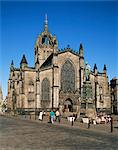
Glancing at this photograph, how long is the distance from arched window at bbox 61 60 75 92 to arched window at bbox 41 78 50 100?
11.3 ft

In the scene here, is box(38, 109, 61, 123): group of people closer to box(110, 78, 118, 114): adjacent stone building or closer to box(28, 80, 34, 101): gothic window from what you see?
box(28, 80, 34, 101): gothic window

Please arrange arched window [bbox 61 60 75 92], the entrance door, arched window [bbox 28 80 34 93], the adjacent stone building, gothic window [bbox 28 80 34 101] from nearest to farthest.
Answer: gothic window [bbox 28 80 34 101] → arched window [bbox 28 80 34 93] → arched window [bbox 61 60 75 92] → the entrance door → the adjacent stone building

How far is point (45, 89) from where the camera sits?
56.8 meters

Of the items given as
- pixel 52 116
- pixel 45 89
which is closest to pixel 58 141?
pixel 52 116

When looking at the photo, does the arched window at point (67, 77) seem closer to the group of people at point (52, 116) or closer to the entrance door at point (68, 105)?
the entrance door at point (68, 105)

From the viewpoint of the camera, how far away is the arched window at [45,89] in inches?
2226

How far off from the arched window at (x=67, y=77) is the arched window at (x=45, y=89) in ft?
11.3

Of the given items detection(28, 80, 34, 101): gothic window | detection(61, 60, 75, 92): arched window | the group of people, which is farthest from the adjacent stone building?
the group of people

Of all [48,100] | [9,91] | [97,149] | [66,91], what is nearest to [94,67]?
[66,91]

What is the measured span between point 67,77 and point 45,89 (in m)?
5.89

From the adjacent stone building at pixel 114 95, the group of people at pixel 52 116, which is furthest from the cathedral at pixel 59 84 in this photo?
the group of people at pixel 52 116

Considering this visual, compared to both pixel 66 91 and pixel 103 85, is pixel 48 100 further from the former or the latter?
pixel 103 85

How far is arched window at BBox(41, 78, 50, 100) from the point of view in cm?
5653

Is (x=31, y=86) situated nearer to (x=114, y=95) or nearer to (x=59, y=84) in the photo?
(x=59, y=84)
